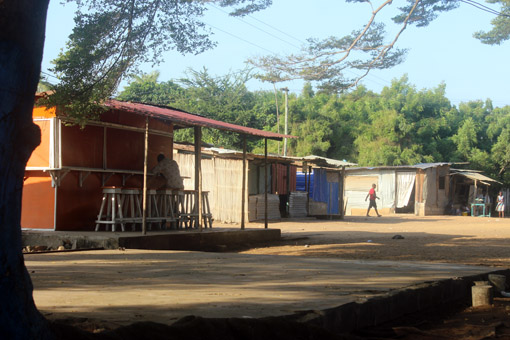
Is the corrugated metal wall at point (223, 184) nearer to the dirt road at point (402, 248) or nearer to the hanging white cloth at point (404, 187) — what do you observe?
the dirt road at point (402, 248)

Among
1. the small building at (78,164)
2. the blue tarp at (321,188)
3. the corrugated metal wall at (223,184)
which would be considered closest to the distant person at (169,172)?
the small building at (78,164)

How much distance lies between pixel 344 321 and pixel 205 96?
37513mm

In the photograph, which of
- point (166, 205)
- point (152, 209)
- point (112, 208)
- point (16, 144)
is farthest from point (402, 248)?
point (16, 144)

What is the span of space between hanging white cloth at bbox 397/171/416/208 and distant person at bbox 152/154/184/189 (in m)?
24.6

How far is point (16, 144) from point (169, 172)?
10.6 m

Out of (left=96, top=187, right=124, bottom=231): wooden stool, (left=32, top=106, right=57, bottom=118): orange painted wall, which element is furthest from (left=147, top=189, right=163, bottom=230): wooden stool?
(left=32, top=106, right=57, bottom=118): orange painted wall

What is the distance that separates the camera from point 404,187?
3550cm

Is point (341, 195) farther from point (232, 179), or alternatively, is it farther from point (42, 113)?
point (42, 113)

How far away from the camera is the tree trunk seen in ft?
8.55

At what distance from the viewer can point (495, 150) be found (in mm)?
43125

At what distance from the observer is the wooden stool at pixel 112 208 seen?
12.1 meters

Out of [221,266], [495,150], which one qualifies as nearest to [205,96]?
[495,150]

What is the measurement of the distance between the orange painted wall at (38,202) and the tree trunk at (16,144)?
32.0 ft

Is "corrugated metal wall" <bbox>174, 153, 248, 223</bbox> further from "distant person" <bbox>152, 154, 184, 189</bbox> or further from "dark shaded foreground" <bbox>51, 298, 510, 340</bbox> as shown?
"dark shaded foreground" <bbox>51, 298, 510, 340</bbox>
